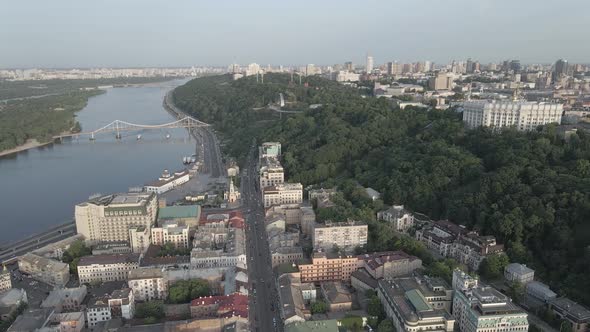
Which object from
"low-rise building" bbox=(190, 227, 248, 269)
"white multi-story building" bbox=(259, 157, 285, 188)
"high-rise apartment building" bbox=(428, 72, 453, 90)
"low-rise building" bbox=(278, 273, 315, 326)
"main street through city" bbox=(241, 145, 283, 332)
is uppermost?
"high-rise apartment building" bbox=(428, 72, 453, 90)

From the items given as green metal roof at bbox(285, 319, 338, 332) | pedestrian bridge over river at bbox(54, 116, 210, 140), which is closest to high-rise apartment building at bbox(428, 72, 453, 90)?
pedestrian bridge over river at bbox(54, 116, 210, 140)

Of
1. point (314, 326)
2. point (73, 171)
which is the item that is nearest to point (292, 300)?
point (314, 326)

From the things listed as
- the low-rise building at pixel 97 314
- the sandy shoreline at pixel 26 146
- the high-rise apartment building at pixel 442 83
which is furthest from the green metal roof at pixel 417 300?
the high-rise apartment building at pixel 442 83

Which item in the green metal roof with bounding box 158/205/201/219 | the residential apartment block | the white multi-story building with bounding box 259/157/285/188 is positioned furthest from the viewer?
the white multi-story building with bounding box 259/157/285/188

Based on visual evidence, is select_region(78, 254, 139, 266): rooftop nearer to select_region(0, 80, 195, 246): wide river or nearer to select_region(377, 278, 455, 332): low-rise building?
select_region(0, 80, 195, 246): wide river

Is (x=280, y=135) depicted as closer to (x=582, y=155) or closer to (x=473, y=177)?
(x=473, y=177)

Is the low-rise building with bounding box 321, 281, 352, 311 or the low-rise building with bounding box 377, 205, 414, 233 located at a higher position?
the low-rise building with bounding box 377, 205, 414, 233

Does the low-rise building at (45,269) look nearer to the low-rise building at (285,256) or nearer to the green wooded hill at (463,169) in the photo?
the low-rise building at (285,256)

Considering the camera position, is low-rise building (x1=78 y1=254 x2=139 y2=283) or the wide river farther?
the wide river

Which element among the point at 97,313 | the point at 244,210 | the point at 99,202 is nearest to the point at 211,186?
the point at 244,210
